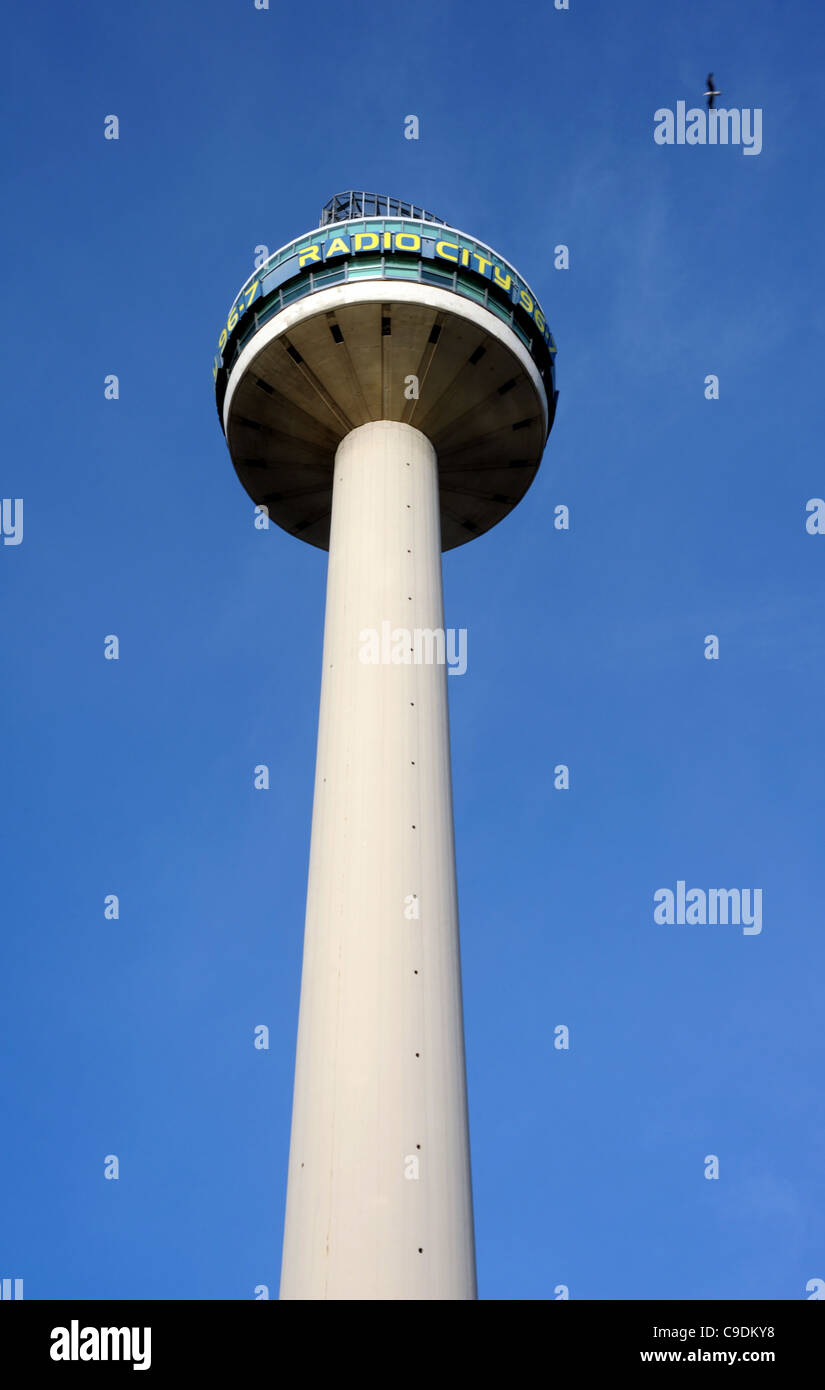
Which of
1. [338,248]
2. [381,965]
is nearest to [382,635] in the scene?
[381,965]

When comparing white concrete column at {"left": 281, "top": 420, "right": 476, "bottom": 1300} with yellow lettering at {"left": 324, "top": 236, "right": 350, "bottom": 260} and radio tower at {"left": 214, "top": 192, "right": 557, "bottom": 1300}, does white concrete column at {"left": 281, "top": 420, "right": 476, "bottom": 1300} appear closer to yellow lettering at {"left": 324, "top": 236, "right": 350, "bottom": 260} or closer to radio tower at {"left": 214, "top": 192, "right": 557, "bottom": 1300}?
radio tower at {"left": 214, "top": 192, "right": 557, "bottom": 1300}

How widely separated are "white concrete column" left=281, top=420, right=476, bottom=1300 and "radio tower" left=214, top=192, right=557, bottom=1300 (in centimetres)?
5

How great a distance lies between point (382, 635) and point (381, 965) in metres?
9.78

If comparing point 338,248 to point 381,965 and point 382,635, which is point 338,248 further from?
point 381,965

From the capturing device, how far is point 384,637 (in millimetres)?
33750

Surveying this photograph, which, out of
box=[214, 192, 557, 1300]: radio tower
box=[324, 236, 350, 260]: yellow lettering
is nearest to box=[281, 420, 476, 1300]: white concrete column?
box=[214, 192, 557, 1300]: radio tower

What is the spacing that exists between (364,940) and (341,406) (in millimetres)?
19094

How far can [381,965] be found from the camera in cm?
2742

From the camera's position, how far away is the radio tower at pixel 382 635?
81.0 feet

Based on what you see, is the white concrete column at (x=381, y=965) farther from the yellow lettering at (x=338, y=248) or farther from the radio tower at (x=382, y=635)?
the yellow lettering at (x=338, y=248)

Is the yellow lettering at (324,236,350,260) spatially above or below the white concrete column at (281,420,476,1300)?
above

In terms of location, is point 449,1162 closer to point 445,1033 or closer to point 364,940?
point 445,1033

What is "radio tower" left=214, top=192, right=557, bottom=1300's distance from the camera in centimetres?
2469

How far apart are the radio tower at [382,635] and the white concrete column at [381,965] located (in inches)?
1.8
